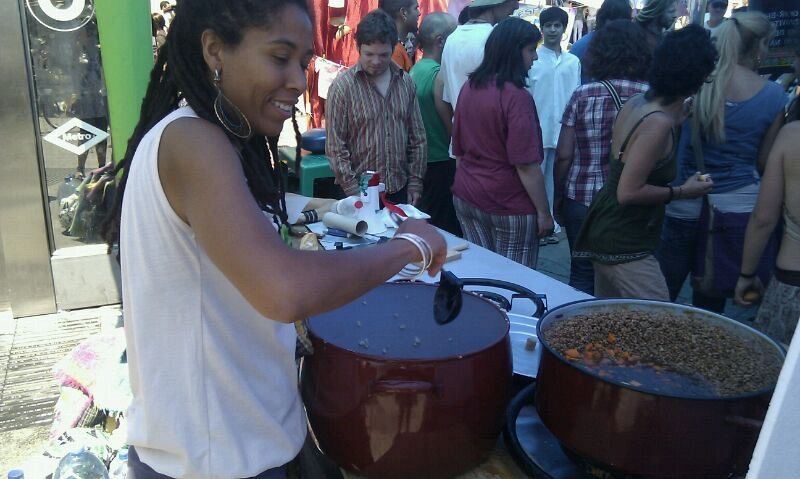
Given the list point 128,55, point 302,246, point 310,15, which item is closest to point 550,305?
point 302,246

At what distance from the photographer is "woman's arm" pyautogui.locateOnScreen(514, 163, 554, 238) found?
3.45 m

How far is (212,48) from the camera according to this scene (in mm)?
1066

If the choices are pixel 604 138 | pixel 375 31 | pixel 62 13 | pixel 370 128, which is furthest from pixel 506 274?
pixel 62 13

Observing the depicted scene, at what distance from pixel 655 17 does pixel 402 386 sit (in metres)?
3.98

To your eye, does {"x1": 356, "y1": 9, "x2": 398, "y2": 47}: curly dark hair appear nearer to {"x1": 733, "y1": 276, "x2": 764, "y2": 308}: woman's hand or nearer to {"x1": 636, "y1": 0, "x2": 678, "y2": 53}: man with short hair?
{"x1": 636, "y1": 0, "x2": 678, "y2": 53}: man with short hair

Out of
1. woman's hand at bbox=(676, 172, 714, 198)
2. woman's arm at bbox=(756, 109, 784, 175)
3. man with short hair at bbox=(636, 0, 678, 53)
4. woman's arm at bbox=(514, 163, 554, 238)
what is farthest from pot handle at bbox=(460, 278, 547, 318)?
man with short hair at bbox=(636, 0, 678, 53)

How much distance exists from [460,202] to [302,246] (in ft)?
5.37

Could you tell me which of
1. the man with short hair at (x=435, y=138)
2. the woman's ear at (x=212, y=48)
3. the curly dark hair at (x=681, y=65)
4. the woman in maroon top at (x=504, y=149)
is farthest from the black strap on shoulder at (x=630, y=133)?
the man with short hair at (x=435, y=138)

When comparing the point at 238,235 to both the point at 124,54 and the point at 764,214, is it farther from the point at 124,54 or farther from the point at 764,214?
the point at 764,214

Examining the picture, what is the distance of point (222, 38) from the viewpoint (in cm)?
105

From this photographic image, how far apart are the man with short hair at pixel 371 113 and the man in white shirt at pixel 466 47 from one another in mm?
373

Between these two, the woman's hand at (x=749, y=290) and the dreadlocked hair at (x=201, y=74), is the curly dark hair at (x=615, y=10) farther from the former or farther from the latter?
the dreadlocked hair at (x=201, y=74)

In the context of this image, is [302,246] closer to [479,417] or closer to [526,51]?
[479,417]

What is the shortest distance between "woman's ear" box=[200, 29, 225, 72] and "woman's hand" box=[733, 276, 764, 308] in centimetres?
230
